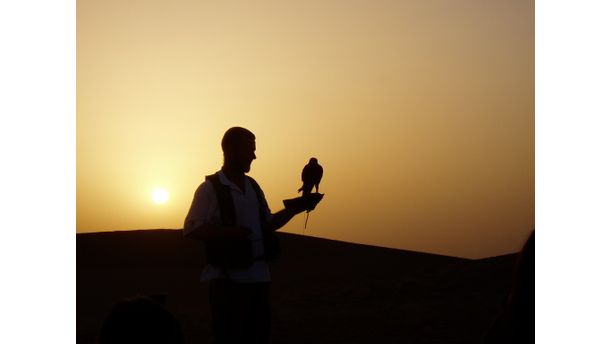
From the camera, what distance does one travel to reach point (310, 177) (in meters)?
4.94

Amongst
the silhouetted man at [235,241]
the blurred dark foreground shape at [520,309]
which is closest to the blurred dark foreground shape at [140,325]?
the blurred dark foreground shape at [520,309]

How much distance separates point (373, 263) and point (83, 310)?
13810mm

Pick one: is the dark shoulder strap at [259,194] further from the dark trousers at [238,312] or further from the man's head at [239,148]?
the dark trousers at [238,312]

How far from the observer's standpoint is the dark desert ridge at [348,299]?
10.1 m

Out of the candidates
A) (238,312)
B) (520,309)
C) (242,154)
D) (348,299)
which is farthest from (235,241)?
(348,299)

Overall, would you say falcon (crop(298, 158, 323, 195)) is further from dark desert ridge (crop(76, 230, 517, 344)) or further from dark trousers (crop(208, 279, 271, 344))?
dark desert ridge (crop(76, 230, 517, 344))

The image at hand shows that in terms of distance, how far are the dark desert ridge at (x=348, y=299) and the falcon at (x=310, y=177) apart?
1.30 metres

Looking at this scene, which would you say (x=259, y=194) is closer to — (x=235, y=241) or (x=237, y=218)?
(x=237, y=218)

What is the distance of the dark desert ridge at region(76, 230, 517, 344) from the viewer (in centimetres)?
1006

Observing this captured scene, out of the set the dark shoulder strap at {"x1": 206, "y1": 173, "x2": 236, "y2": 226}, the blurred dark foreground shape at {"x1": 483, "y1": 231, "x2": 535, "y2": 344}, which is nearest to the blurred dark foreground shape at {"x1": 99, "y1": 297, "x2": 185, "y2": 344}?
the blurred dark foreground shape at {"x1": 483, "y1": 231, "x2": 535, "y2": 344}

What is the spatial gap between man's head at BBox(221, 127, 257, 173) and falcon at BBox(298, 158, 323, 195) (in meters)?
0.34
